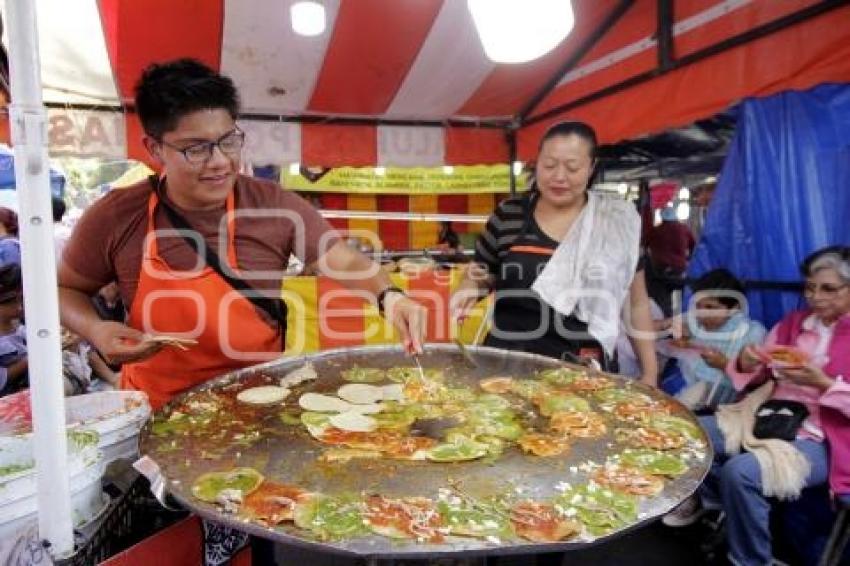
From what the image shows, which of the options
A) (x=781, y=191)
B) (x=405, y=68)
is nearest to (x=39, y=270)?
(x=781, y=191)

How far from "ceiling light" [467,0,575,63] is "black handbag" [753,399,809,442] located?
2242 millimetres

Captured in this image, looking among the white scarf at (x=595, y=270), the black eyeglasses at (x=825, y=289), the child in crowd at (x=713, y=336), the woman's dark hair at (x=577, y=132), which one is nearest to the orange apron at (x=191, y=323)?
the white scarf at (x=595, y=270)

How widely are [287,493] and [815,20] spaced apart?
3230mm

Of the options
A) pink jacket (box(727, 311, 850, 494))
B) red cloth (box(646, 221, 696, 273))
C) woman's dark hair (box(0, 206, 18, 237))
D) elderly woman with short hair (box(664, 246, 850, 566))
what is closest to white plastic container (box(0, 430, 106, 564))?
elderly woman with short hair (box(664, 246, 850, 566))

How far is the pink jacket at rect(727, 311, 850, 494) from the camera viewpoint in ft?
8.45

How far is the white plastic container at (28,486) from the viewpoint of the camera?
1213mm

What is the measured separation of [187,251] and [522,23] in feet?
4.65

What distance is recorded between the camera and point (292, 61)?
441 centimetres

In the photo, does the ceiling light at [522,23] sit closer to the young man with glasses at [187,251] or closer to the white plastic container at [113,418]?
the young man with glasses at [187,251]

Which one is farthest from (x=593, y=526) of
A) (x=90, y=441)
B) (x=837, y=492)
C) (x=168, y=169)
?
(x=837, y=492)

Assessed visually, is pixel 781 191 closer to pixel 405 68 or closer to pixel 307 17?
pixel 405 68

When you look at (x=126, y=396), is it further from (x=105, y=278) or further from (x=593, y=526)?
(x=593, y=526)

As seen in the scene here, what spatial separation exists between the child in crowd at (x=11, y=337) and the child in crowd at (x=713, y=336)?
12.4ft

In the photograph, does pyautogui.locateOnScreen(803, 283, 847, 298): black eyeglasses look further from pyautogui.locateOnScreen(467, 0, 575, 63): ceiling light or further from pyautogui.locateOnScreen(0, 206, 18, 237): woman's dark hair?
pyautogui.locateOnScreen(0, 206, 18, 237): woman's dark hair
